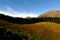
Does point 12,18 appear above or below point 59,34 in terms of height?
above

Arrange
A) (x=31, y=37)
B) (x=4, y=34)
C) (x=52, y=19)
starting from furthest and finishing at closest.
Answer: (x=52, y=19)
(x=31, y=37)
(x=4, y=34)

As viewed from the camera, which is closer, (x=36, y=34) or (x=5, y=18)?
(x=36, y=34)

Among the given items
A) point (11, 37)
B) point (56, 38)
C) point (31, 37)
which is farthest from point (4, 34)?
point (56, 38)

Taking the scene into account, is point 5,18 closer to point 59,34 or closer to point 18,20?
point 18,20

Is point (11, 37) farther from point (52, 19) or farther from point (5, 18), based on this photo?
point (52, 19)

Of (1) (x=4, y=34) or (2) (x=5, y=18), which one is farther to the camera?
(2) (x=5, y=18)

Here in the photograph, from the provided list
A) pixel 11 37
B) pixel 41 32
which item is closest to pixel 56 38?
pixel 41 32

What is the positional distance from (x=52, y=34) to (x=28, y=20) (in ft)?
73.0

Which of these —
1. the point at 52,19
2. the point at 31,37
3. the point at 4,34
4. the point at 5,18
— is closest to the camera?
the point at 4,34

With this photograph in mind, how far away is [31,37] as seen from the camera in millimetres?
39656

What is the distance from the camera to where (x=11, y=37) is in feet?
111

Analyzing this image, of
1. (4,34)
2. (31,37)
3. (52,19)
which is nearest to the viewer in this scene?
(4,34)

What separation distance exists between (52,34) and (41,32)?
312 cm

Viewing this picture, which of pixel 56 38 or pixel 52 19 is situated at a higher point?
pixel 52 19
